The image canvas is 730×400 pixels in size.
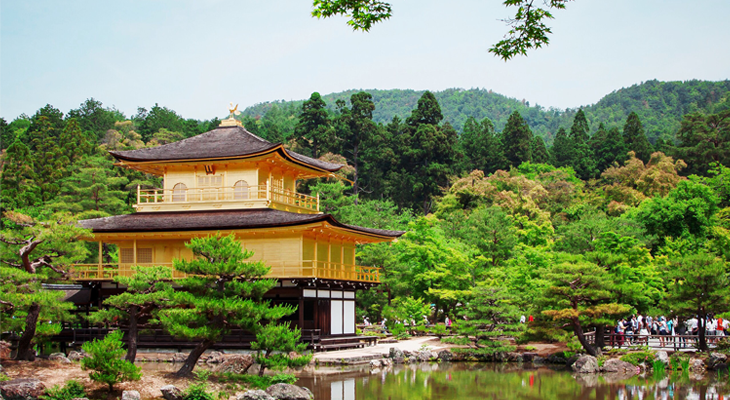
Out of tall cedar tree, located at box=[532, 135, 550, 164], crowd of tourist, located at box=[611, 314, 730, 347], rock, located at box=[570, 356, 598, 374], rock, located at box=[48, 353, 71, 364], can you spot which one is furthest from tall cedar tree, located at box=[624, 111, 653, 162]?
rock, located at box=[48, 353, 71, 364]

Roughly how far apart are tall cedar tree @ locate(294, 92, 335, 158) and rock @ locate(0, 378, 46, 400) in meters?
42.9

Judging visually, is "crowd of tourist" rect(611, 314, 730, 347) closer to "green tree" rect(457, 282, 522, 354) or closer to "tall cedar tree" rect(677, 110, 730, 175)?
"green tree" rect(457, 282, 522, 354)

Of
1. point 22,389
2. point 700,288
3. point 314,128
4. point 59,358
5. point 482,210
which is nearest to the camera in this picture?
point 22,389

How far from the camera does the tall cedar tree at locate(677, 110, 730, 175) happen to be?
54938mm

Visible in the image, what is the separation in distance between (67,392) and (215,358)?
7700mm

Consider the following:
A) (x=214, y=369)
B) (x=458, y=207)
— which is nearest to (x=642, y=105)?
(x=458, y=207)

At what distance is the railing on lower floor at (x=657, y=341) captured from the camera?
75.3 feet

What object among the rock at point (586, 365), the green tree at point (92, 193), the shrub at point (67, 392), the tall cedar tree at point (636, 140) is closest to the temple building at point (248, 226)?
the rock at point (586, 365)

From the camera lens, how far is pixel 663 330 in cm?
2603

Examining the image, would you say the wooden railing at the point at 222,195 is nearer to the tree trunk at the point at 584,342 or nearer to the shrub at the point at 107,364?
the shrub at the point at 107,364

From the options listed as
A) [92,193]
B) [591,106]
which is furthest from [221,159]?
[591,106]

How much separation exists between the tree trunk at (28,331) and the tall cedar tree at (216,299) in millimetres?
3503

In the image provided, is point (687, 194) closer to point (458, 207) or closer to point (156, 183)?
point (458, 207)

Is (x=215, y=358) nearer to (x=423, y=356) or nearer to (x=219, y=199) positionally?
(x=219, y=199)
